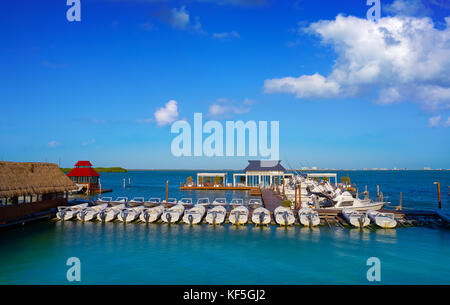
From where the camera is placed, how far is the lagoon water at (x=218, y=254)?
1541 cm

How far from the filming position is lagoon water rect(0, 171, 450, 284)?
1541cm

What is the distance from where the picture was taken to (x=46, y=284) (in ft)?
47.5

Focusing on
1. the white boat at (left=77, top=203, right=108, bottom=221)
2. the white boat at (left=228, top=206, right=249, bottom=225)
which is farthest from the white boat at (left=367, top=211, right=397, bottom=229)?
the white boat at (left=77, top=203, right=108, bottom=221)

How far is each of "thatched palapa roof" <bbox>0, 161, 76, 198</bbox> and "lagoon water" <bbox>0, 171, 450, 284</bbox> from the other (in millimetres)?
3373

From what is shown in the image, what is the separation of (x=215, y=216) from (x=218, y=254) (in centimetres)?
764

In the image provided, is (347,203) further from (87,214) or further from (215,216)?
(87,214)

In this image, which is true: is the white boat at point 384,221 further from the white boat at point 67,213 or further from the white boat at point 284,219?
the white boat at point 67,213

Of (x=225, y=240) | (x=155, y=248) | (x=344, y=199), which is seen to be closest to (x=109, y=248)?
(x=155, y=248)

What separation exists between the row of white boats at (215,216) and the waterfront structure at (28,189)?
1.77 meters

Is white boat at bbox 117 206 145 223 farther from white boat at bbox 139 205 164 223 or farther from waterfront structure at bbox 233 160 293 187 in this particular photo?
waterfront structure at bbox 233 160 293 187

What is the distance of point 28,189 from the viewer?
25.6 meters
